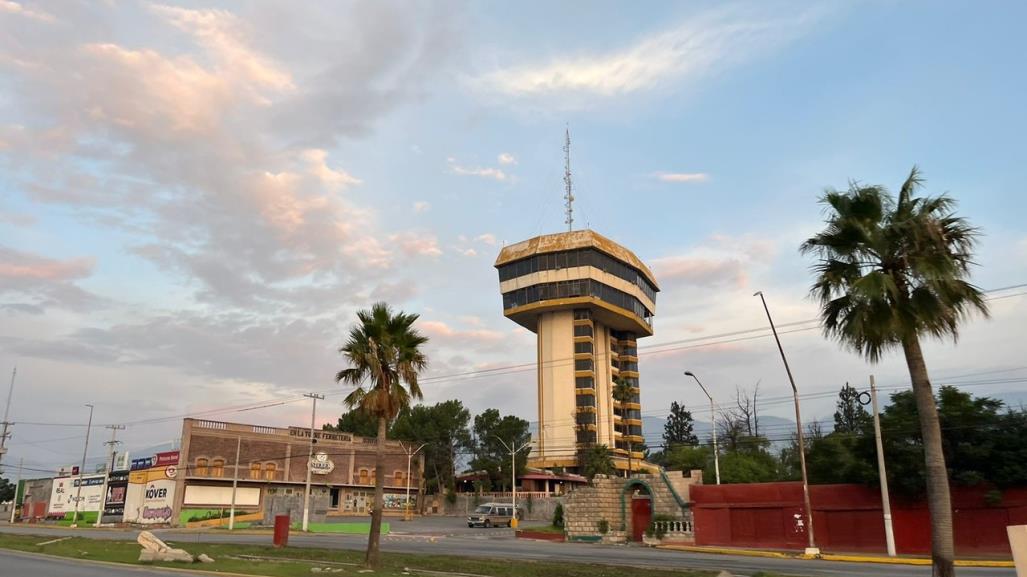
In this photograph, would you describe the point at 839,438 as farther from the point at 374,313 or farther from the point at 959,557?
the point at 374,313

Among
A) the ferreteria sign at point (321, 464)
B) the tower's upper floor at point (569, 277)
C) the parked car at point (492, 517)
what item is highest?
the tower's upper floor at point (569, 277)

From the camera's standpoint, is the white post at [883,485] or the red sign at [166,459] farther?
the red sign at [166,459]

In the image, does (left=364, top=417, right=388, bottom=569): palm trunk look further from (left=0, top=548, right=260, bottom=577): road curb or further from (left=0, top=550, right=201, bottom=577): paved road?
(left=0, top=550, right=201, bottom=577): paved road

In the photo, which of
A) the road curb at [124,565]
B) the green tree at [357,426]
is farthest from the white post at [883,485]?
the green tree at [357,426]

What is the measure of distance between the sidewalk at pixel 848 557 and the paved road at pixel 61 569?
27.6 m

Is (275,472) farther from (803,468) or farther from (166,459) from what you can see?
(803,468)

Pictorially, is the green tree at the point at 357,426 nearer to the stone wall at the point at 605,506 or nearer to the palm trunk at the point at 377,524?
the stone wall at the point at 605,506

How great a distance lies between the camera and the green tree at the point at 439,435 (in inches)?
4454

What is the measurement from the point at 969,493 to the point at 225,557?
110 ft

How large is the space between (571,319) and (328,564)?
102 meters

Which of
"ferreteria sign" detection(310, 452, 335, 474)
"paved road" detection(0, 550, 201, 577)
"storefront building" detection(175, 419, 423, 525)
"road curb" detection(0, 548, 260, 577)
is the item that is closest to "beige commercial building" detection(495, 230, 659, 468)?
"storefront building" detection(175, 419, 423, 525)

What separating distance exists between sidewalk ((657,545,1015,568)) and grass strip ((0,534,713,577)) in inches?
560

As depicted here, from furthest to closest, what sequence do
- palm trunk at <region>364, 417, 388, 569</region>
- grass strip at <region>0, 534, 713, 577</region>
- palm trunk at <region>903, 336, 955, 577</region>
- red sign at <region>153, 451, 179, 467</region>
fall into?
red sign at <region>153, 451, 179, 467</region>, palm trunk at <region>364, 417, 388, 569</region>, grass strip at <region>0, 534, 713, 577</region>, palm trunk at <region>903, 336, 955, 577</region>

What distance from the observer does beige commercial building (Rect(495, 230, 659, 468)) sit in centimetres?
12094
